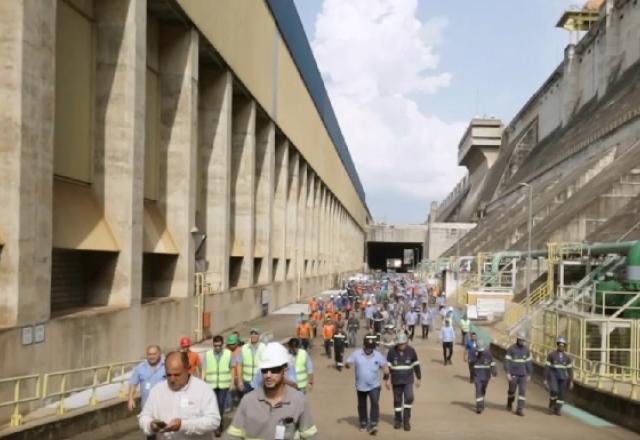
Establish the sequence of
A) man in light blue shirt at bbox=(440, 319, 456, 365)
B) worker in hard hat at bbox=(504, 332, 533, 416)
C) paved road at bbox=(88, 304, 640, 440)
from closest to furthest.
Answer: paved road at bbox=(88, 304, 640, 440) → worker in hard hat at bbox=(504, 332, 533, 416) → man in light blue shirt at bbox=(440, 319, 456, 365)

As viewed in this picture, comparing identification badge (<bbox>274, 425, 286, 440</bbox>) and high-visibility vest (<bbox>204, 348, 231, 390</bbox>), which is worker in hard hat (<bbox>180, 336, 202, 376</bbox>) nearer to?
high-visibility vest (<bbox>204, 348, 231, 390</bbox>)

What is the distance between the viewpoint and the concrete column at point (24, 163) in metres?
12.5

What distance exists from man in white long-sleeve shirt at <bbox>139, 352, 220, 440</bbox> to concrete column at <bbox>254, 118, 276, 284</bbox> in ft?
112

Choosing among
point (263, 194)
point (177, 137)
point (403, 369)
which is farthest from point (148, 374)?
point (263, 194)

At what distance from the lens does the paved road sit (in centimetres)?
1293

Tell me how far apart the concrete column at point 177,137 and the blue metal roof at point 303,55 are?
15.1 meters

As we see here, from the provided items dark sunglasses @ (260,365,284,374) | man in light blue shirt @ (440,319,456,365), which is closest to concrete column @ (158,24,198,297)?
man in light blue shirt @ (440,319,456,365)

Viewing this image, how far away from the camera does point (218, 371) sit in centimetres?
1215

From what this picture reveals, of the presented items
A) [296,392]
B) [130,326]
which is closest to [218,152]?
[130,326]

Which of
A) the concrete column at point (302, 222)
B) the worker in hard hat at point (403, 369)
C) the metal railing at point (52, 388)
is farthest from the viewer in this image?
the concrete column at point (302, 222)

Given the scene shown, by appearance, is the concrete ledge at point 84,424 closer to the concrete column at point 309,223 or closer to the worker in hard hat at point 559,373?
the worker in hard hat at point 559,373

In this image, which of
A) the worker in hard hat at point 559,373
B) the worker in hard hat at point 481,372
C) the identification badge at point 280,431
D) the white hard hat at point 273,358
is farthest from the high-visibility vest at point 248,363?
the identification badge at point 280,431

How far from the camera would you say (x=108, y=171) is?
18.3 meters

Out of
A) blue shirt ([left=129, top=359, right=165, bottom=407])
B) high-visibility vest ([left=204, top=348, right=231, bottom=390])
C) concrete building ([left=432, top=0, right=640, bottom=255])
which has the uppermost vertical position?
concrete building ([left=432, top=0, right=640, bottom=255])
